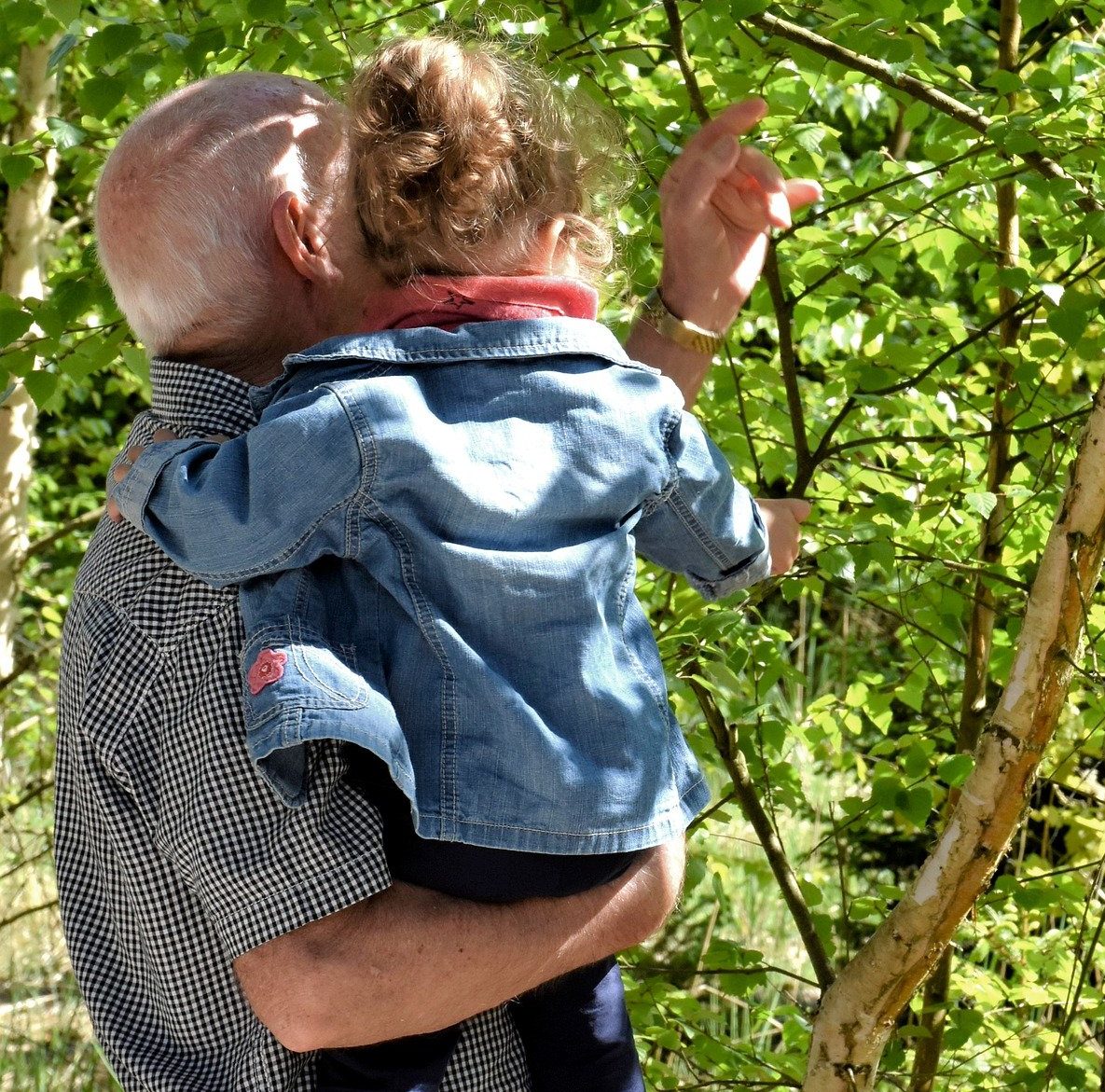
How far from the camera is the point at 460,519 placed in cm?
117

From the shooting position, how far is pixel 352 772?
4.03ft

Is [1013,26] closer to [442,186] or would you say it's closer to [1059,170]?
[1059,170]

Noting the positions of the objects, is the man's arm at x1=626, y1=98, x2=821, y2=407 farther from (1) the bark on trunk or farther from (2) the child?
(1) the bark on trunk

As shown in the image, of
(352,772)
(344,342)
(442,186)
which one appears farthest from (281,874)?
(442,186)

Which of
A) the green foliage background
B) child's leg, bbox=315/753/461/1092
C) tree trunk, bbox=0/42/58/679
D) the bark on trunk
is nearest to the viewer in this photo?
child's leg, bbox=315/753/461/1092

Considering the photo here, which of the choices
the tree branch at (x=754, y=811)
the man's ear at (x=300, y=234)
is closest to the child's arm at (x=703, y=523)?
the man's ear at (x=300, y=234)

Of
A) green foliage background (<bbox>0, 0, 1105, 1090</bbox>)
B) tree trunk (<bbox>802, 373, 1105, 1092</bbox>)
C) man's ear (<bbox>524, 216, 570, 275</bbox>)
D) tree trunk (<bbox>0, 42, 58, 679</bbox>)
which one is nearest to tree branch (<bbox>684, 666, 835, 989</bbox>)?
green foliage background (<bbox>0, 0, 1105, 1090</bbox>)

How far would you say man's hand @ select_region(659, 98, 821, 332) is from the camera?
1432mm

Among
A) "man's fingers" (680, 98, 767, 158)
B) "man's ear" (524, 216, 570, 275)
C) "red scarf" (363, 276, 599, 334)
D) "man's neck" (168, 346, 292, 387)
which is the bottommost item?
"man's neck" (168, 346, 292, 387)

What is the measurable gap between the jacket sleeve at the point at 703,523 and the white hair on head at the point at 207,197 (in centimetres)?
Answer: 42

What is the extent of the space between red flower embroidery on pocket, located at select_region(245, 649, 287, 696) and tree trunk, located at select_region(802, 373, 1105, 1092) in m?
0.77

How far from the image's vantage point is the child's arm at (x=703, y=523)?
→ 1309 millimetres

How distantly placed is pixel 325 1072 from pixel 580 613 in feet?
1.58

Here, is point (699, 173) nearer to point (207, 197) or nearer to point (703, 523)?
point (703, 523)
